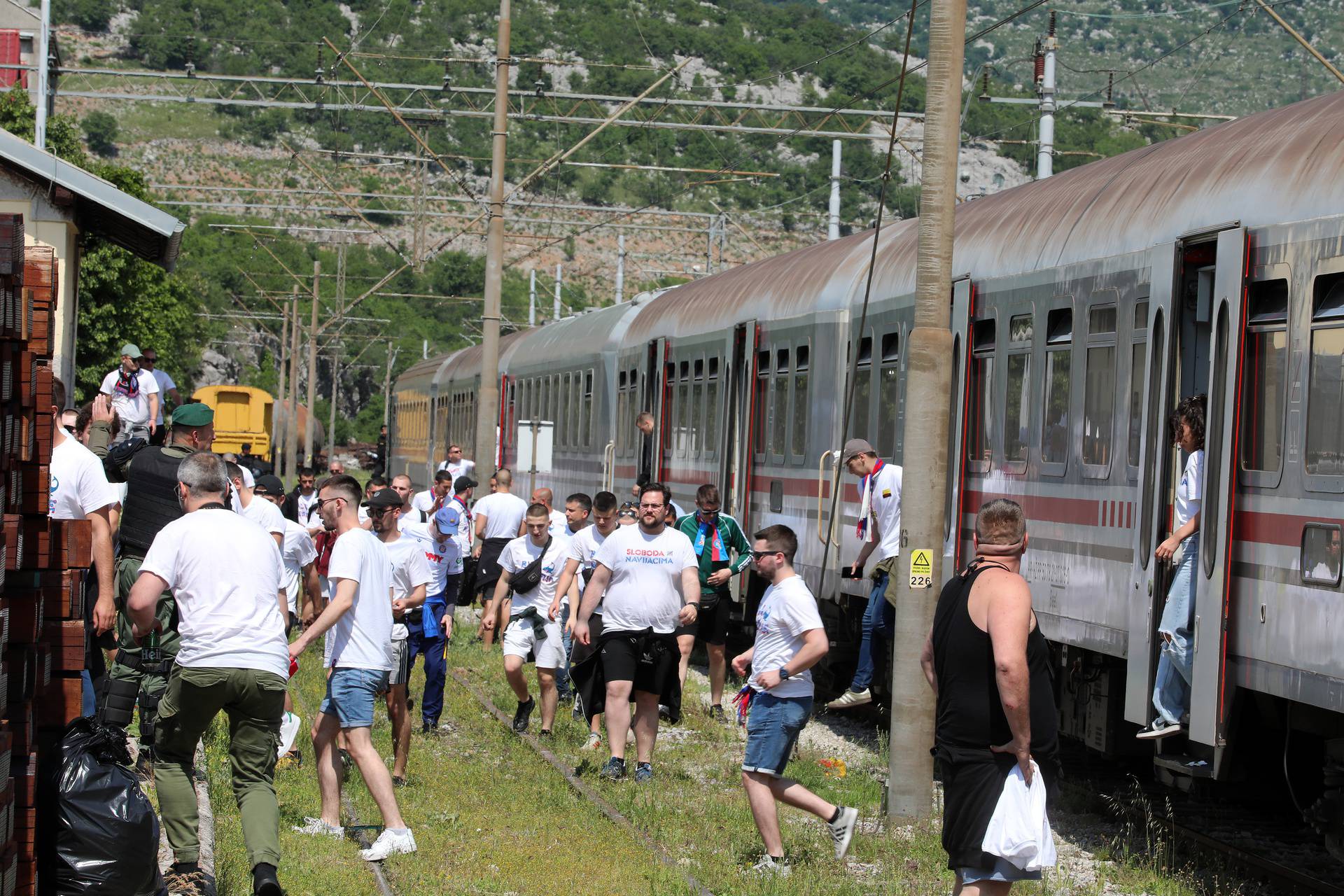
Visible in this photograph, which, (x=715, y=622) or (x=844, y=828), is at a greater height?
(x=715, y=622)

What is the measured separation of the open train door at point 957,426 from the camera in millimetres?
12805

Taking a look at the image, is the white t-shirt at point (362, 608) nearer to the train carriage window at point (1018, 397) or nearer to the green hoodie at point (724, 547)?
the train carriage window at point (1018, 397)

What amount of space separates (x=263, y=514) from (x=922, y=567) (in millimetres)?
4011

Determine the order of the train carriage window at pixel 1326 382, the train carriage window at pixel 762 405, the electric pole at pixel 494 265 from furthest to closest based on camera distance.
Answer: the electric pole at pixel 494 265
the train carriage window at pixel 762 405
the train carriage window at pixel 1326 382

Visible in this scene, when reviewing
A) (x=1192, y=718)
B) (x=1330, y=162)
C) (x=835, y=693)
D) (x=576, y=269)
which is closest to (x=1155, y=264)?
(x=1330, y=162)

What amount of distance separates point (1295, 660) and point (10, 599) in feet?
17.4

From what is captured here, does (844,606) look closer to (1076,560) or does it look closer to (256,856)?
(1076,560)

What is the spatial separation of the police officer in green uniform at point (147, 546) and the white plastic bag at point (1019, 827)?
5238 millimetres

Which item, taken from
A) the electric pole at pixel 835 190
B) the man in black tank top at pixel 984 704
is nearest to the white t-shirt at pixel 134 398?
the man in black tank top at pixel 984 704

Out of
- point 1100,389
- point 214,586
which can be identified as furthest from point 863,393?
point 214,586

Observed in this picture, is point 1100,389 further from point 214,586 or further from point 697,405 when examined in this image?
point 697,405

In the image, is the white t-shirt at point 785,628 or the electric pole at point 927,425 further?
the electric pole at point 927,425

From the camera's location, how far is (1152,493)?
9.96 m

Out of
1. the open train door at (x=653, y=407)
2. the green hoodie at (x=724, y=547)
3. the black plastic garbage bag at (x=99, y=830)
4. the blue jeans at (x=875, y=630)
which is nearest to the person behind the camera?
the black plastic garbage bag at (x=99, y=830)
